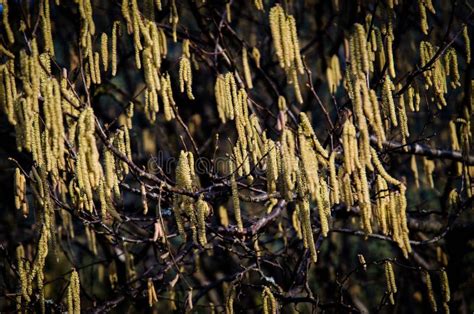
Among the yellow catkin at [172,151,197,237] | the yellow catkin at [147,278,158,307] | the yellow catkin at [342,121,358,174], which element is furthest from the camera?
the yellow catkin at [147,278,158,307]

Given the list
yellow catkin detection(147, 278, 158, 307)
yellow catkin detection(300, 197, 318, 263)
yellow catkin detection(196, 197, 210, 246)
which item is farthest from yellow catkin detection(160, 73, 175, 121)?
yellow catkin detection(147, 278, 158, 307)

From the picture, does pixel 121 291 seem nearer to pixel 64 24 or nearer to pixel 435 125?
pixel 64 24

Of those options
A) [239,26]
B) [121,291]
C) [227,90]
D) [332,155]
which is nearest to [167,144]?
[239,26]

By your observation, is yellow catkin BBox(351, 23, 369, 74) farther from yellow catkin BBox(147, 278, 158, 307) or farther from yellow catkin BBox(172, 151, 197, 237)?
yellow catkin BBox(147, 278, 158, 307)

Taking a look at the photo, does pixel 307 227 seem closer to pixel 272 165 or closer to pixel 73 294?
pixel 272 165

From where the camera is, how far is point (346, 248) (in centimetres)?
711

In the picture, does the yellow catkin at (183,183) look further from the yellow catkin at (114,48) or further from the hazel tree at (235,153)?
the yellow catkin at (114,48)

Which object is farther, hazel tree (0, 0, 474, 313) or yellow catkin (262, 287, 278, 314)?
yellow catkin (262, 287, 278, 314)

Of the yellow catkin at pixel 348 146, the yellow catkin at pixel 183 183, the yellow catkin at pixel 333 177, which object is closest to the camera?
the yellow catkin at pixel 348 146

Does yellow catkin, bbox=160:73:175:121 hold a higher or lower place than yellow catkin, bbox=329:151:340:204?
higher

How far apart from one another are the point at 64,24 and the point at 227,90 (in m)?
3.80

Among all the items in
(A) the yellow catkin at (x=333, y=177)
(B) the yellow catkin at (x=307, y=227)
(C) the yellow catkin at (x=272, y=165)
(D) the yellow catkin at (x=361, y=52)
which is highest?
(D) the yellow catkin at (x=361, y=52)

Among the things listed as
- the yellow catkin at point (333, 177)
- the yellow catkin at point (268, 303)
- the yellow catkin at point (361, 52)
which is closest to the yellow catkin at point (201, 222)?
the yellow catkin at point (268, 303)

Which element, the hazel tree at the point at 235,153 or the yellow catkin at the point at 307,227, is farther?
the yellow catkin at the point at 307,227
